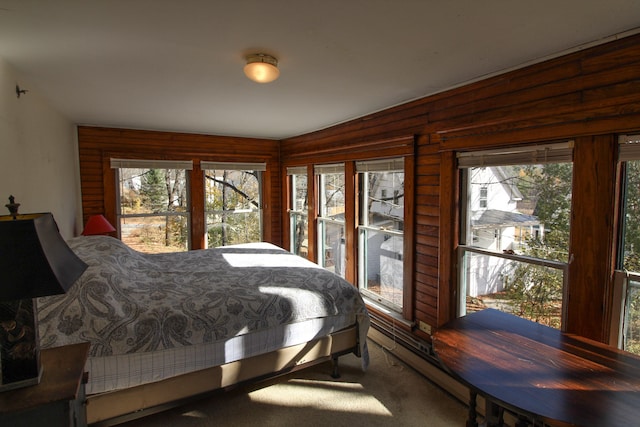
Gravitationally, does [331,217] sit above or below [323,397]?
above

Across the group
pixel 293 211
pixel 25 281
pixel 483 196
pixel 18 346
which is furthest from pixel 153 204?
pixel 483 196

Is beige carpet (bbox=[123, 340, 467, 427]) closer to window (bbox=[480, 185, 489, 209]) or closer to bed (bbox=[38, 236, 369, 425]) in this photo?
bed (bbox=[38, 236, 369, 425])

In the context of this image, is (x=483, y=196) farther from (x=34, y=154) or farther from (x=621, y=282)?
(x=34, y=154)

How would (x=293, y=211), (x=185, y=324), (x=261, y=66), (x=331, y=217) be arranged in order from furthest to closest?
1. (x=293, y=211)
2. (x=331, y=217)
3. (x=185, y=324)
4. (x=261, y=66)

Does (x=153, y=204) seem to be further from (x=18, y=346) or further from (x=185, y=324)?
(x=18, y=346)

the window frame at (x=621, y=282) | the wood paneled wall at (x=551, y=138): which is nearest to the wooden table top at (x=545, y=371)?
the window frame at (x=621, y=282)

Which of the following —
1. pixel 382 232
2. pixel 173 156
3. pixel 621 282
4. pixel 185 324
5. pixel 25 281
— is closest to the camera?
pixel 25 281

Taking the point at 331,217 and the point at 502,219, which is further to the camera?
the point at 331,217

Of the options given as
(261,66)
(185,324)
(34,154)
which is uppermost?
(261,66)

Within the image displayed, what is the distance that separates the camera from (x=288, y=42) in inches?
69.4

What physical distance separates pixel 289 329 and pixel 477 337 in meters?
1.27

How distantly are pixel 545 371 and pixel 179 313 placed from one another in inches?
80.7

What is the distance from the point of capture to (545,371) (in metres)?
1.48

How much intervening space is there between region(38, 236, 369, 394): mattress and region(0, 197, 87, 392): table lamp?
2.64 feet
